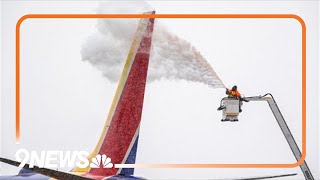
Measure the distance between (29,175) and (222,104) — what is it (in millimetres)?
5061

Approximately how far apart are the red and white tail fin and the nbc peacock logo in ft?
0.32

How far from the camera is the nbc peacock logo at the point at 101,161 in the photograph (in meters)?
9.81

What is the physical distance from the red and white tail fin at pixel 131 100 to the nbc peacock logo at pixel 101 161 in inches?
3.8

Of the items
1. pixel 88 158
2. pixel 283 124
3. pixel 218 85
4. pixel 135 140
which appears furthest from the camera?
pixel 88 158

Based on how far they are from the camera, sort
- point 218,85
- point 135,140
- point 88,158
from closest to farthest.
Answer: point 218,85, point 135,140, point 88,158

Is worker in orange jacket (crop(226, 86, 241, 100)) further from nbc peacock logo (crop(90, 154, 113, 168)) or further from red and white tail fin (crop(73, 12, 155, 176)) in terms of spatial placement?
nbc peacock logo (crop(90, 154, 113, 168))

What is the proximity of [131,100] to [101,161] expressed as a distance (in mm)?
1623

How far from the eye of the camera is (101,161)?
33.0ft

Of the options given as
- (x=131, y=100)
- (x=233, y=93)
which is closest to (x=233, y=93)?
(x=233, y=93)

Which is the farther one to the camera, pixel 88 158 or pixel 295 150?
pixel 88 158

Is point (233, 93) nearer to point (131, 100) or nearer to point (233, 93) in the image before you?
point (233, 93)

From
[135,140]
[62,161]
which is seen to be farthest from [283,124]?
[62,161]

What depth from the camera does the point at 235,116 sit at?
25.4 feet

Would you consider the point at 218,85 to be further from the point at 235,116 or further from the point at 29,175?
the point at 29,175
